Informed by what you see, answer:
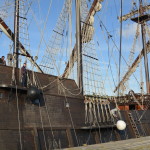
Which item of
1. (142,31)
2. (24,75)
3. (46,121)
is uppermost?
(142,31)

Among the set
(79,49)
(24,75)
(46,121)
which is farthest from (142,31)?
(46,121)

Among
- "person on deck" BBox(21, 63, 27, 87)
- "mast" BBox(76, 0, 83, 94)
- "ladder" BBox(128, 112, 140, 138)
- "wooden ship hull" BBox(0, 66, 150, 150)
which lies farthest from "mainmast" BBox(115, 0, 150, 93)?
"person on deck" BBox(21, 63, 27, 87)

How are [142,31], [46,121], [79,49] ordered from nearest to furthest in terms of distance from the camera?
[46,121] < [79,49] < [142,31]

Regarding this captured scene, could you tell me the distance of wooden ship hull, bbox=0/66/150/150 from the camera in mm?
9789

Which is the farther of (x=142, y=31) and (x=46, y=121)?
(x=142, y=31)

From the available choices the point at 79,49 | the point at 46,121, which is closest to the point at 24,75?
the point at 46,121

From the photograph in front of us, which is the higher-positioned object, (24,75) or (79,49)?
(79,49)

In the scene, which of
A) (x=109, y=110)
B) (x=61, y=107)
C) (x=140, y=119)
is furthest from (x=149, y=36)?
(x=61, y=107)

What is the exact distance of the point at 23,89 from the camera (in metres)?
10.5

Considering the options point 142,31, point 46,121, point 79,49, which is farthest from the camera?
point 142,31

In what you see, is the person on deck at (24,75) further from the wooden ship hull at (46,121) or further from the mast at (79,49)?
the mast at (79,49)

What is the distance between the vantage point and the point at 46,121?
36.4ft

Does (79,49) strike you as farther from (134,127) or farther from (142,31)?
(142,31)

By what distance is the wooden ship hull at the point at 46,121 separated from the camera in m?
9.79
